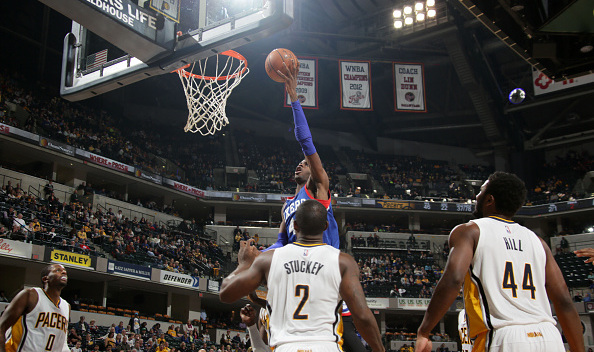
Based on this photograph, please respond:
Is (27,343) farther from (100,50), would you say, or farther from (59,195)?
(59,195)

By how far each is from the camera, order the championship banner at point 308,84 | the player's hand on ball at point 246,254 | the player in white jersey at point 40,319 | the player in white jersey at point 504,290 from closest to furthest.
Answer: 1. the player in white jersey at point 504,290
2. the player's hand on ball at point 246,254
3. the player in white jersey at point 40,319
4. the championship banner at point 308,84

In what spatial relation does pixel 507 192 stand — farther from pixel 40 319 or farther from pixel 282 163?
pixel 282 163

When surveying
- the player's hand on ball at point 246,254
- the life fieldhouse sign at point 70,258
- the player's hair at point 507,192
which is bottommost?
the player's hand on ball at point 246,254

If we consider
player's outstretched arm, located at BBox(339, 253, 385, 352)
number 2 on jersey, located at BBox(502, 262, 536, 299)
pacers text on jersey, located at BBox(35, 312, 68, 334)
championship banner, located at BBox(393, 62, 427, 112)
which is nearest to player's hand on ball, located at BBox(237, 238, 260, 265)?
player's outstretched arm, located at BBox(339, 253, 385, 352)

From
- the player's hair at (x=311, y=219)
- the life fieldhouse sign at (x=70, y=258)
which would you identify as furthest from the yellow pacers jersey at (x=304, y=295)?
the life fieldhouse sign at (x=70, y=258)

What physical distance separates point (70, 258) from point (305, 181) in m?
16.4

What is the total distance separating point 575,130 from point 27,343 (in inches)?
1458

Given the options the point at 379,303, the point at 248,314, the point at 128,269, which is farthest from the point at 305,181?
the point at 379,303

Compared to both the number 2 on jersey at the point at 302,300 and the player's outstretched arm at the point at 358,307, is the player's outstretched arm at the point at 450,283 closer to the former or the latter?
the player's outstretched arm at the point at 358,307

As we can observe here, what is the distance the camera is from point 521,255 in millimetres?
3332

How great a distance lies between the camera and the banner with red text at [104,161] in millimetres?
26186

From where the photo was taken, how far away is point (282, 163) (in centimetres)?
3759

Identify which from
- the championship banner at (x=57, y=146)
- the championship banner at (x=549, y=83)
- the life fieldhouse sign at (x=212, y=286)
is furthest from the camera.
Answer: the championship banner at (x=549, y=83)

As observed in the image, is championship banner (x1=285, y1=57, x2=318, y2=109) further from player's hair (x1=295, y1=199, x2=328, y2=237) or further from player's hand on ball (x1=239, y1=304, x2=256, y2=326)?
player's hair (x1=295, y1=199, x2=328, y2=237)
